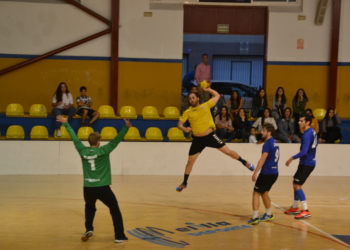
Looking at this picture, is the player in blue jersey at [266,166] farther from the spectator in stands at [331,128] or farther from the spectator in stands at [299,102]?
the spectator in stands at [299,102]

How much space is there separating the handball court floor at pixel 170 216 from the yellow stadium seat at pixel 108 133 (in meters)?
1.76

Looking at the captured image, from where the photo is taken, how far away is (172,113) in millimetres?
16078

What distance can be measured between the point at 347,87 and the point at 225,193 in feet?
27.9

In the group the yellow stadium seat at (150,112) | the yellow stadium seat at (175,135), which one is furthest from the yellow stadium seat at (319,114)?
the yellow stadium seat at (150,112)

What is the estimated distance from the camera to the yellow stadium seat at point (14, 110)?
1510 cm

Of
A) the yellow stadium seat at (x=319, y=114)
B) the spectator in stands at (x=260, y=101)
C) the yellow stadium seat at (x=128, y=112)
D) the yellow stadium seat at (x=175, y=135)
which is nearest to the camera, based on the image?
the yellow stadium seat at (x=175, y=135)

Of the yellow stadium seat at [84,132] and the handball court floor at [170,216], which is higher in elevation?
the yellow stadium seat at [84,132]

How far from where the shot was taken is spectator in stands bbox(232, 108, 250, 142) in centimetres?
1477

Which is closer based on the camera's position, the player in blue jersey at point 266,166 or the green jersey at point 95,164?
the green jersey at point 95,164

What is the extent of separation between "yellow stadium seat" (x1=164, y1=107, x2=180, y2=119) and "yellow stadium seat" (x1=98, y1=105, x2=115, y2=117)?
179cm

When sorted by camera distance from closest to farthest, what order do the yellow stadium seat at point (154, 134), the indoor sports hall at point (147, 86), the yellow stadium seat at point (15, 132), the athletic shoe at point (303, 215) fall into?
the athletic shoe at point (303, 215), the indoor sports hall at point (147, 86), the yellow stadium seat at point (15, 132), the yellow stadium seat at point (154, 134)

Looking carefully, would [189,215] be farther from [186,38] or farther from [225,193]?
[186,38]

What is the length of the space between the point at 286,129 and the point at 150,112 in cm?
446

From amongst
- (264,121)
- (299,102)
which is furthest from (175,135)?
(299,102)
